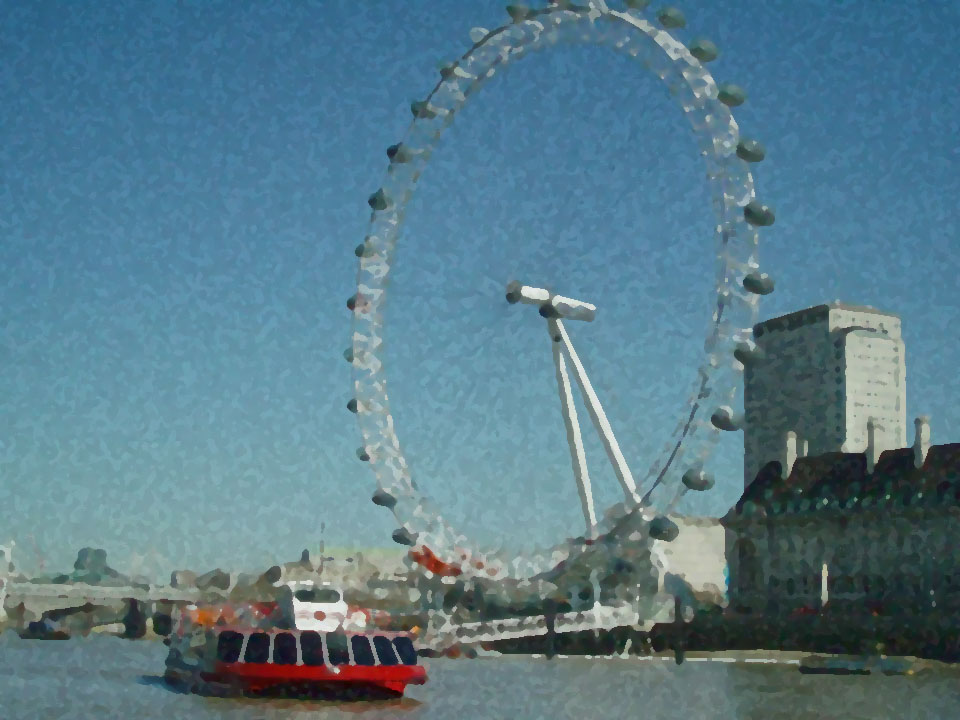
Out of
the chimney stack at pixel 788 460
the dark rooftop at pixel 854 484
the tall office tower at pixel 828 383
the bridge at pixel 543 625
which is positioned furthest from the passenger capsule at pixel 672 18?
the tall office tower at pixel 828 383

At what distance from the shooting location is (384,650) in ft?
167

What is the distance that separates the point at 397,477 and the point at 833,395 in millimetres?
87925

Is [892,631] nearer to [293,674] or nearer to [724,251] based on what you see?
[724,251]

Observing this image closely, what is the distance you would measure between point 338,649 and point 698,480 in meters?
14.6

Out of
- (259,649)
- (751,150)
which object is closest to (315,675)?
(259,649)

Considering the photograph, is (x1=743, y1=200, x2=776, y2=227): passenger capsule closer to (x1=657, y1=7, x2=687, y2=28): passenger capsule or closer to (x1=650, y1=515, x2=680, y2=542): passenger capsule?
(x1=657, y1=7, x2=687, y2=28): passenger capsule

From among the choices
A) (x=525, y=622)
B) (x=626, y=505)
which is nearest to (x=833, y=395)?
(x=525, y=622)

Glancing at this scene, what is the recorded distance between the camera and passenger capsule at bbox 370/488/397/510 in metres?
67.8

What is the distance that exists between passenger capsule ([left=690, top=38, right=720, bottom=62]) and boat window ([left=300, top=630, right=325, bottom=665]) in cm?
2262

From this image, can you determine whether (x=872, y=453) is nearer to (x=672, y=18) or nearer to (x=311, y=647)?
(x=672, y=18)

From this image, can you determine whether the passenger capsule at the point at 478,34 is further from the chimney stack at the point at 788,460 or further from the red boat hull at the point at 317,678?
the chimney stack at the point at 788,460

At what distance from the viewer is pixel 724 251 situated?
56.7 meters

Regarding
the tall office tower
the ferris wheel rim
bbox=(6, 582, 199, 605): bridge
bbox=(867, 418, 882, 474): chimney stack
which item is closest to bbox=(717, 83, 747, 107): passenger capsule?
the ferris wheel rim

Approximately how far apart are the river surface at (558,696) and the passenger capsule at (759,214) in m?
14.9
